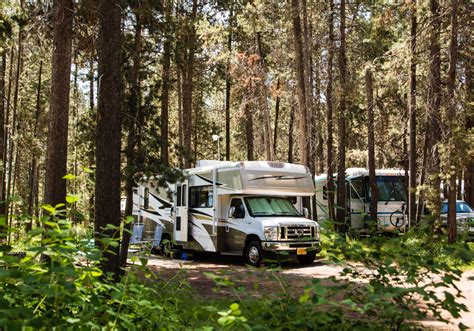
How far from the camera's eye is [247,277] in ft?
22.2

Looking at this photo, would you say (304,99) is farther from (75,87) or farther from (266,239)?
(75,87)

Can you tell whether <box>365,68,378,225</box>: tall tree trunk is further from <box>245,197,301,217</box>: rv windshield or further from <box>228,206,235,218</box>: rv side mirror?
<box>228,206,235,218</box>: rv side mirror

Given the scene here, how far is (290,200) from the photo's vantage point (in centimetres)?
1705

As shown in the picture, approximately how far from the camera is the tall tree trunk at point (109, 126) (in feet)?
27.2

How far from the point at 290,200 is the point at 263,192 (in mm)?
1879

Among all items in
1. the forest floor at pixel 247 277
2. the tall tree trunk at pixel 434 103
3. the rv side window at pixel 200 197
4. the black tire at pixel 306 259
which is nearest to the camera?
the forest floor at pixel 247 277

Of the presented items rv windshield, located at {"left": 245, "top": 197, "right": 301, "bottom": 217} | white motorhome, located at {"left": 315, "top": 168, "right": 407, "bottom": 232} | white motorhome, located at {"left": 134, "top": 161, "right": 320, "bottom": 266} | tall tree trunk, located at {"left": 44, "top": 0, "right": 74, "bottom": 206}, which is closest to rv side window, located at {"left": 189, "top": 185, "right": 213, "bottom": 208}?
white motorhome, located at {"left": 134, "top": 161, "right": 320, "bottom": 266}

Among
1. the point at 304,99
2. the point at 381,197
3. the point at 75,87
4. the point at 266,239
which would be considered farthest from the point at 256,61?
the point at 75,87

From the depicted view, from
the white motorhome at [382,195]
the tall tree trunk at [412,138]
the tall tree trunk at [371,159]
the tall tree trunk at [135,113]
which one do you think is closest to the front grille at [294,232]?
the tall tree trunk at [135,113]

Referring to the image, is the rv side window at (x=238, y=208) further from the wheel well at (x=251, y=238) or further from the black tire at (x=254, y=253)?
the black tire at (x=254, y=253)

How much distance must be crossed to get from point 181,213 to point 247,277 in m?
10.8

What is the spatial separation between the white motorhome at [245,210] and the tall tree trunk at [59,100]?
3296 mm

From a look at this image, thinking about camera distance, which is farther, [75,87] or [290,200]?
[75,87]

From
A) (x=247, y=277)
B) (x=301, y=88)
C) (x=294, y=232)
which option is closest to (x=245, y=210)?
(x=294, y=232)
